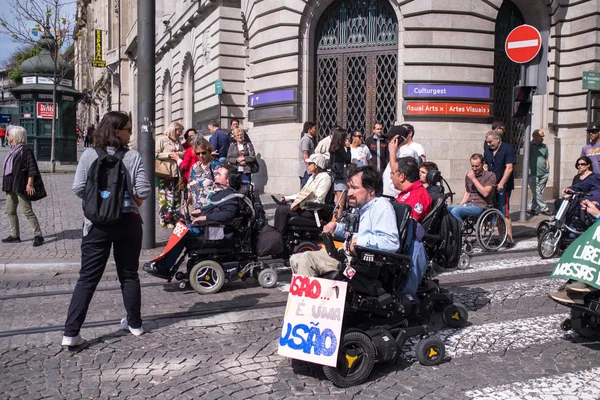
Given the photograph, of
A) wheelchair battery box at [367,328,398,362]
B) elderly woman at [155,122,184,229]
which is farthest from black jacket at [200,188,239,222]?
elderly woman at [155,122,184,229]

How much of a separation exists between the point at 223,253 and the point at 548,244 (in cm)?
465

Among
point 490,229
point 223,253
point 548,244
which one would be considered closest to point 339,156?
point 490,229

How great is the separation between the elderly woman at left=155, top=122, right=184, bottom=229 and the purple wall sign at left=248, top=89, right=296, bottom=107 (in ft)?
19.3

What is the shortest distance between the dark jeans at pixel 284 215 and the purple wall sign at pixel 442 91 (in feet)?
25.9

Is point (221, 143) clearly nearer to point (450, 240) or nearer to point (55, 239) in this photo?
point (55, 239)

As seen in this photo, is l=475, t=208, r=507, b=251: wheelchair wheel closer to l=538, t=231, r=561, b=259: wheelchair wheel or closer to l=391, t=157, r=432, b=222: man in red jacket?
l=538, t=231, r=561, b=259: wheelchair wheel

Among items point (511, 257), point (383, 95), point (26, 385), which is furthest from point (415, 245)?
point (383, 95)

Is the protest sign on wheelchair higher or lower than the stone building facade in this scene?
lower

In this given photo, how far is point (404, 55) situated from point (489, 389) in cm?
1214

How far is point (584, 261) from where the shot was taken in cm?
498

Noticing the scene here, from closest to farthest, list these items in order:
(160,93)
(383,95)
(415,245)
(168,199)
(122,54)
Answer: (415,245)
(168,199)
(383,95)
(160,93)
(122,54)

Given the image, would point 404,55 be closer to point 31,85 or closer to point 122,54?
point 31,85

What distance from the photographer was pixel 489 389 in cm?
433

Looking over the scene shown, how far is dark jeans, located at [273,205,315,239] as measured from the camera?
26.7 ft
